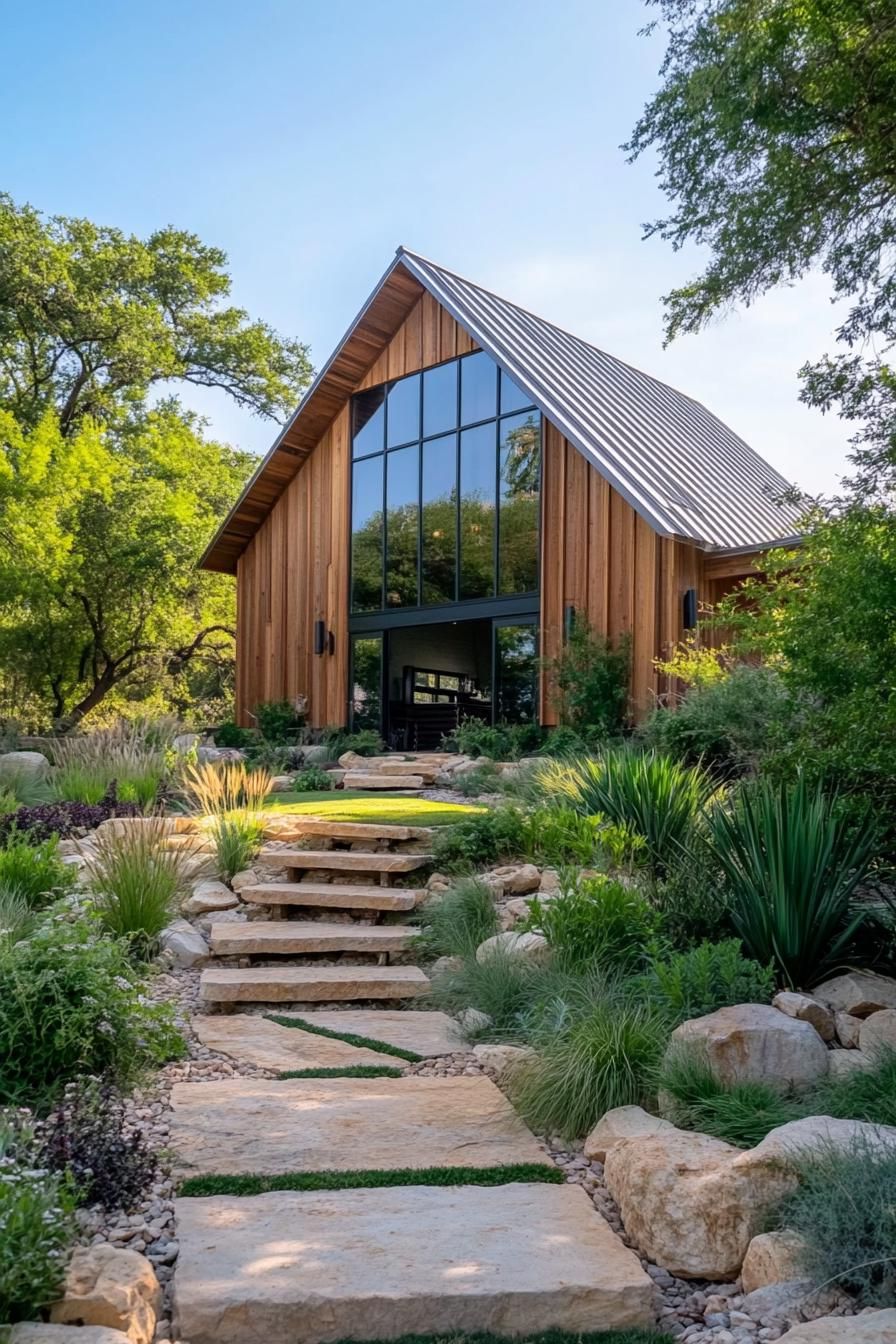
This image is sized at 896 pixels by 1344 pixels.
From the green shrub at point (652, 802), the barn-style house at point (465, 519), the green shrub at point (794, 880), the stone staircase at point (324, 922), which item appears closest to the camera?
the green shrub at point (794, 880)

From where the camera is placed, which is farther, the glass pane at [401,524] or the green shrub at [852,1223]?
the glass pane at [401,524]

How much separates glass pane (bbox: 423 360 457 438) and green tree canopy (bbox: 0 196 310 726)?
5.71 m

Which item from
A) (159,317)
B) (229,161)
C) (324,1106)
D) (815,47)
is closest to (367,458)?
(229,161)

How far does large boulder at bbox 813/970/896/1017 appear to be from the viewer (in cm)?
383

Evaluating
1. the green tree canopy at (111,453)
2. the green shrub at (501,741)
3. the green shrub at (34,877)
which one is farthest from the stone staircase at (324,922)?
the green tree canopy at (111,453)

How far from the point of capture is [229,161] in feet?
40.7

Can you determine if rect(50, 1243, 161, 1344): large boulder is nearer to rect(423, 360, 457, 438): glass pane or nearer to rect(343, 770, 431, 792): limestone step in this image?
rect(343, 770, 431, 792): limestone step

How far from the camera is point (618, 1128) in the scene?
3.14 meters

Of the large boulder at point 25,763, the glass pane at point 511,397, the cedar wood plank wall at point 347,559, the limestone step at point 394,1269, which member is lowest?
the limestone step at point 394,1269

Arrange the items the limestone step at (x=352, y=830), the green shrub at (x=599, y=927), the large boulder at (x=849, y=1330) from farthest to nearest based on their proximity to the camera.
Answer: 1. the limestone step at (x=352, y=830)
2. the green shrub at (x=599, y=927)
3. the large boulder at (x=849, y=1330)

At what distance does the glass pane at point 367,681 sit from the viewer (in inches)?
591

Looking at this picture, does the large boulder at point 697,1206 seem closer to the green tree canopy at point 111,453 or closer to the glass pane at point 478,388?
the glass pane at point 478,388

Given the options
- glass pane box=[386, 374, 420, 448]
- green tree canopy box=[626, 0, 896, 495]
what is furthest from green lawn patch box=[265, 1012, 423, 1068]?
glass pane box=[386, 374, 420, 448]

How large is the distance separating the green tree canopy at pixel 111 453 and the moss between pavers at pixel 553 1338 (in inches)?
604
